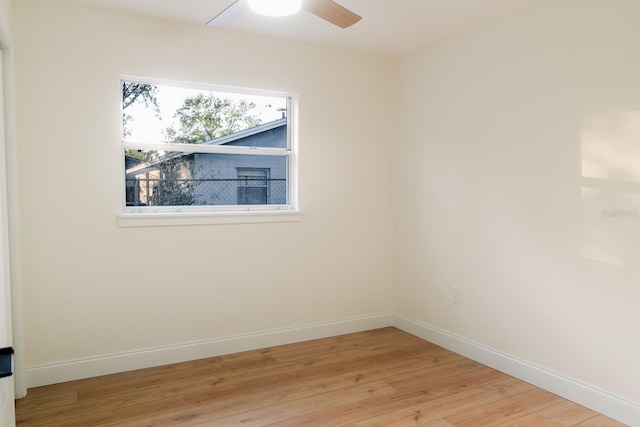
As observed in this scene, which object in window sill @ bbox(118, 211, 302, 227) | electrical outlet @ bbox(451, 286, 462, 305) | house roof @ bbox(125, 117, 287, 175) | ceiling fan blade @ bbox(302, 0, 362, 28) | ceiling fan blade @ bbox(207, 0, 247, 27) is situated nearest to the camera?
ceiling fan blade @ bbox(302, 0, 362, 28)

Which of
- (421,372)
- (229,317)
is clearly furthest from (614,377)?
(229,317)

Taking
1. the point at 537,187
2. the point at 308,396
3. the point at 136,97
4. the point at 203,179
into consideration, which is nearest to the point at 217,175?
the point at 203,179

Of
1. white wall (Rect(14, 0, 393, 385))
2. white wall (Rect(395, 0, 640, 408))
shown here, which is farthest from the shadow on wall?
white wall (Rect(14, 0, 393, 385))

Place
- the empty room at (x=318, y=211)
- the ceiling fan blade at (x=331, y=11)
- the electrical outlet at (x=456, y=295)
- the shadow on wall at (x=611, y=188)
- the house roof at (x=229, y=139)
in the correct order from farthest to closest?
1. the electrical outlet at (x=456, y=295)
2. the house roof at (x=229, y=139)
3. the empty room at (x=318, y=211)
4. the shadow on wall at (x=611, y=188)
5. the ceiling fan blade at (x=331, y=11)

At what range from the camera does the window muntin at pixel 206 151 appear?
3.15 metres

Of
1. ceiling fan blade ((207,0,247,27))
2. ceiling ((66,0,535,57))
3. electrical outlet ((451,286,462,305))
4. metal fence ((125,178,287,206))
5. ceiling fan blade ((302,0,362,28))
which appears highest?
ceiling ((66,0,535,57))

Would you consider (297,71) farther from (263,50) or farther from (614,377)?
(614,377)

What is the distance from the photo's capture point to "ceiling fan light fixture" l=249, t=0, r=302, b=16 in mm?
2088

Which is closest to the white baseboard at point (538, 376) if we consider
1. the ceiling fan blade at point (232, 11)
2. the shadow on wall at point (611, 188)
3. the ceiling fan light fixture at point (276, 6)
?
the shadow on wall at point (611, 188)

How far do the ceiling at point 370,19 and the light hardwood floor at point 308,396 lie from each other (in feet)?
7.79

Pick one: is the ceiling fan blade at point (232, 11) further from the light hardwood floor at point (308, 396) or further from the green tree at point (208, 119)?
the light hardwood floor at point (308, 396)

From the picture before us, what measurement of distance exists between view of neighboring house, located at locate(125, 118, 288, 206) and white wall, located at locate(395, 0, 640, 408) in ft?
3.86

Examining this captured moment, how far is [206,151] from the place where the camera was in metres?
3.35

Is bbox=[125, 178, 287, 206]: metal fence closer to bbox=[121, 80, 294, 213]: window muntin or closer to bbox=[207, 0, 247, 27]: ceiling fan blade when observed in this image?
bbox=[121, 80, 294, 213]: window muntin
